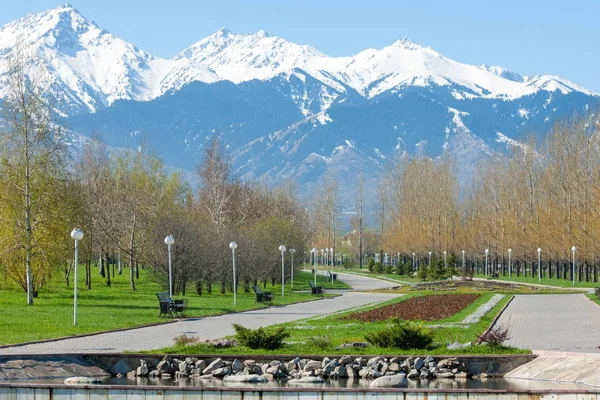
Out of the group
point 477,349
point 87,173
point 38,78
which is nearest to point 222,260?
point 38,78

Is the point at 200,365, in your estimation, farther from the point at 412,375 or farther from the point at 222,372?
the point at 412,375

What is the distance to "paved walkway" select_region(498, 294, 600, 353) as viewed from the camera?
71.8 ft

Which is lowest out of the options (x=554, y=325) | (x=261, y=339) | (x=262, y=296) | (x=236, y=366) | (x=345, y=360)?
(x=554, y=325)

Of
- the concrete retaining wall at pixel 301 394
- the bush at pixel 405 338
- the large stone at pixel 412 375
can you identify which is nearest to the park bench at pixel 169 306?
the bush at pixel 405 338

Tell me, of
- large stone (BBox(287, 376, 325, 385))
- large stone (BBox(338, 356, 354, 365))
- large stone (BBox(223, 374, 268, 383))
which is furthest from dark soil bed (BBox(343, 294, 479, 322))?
large stone (BBox(223, 374, 268, 383))

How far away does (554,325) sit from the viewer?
2859 cm

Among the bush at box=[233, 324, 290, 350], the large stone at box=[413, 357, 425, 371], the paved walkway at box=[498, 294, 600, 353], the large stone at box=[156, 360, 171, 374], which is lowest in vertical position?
the paved walkway at box=[498, 294, 600, 353]

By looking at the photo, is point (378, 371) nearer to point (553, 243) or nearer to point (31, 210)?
point (31, 210)

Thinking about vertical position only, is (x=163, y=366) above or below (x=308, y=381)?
above

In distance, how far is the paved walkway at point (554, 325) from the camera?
71.8ft

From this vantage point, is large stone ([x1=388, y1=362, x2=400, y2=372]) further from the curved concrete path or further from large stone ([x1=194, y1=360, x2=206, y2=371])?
the curved concrete path

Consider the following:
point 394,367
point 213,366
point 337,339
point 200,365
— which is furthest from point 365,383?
point 337,339

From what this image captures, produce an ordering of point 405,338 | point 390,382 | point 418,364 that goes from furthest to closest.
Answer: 1. point 405,338
2. point 418,364
3. point 390,382

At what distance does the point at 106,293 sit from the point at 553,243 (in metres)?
41.2
